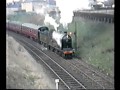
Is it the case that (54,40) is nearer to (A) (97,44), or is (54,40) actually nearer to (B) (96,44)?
(B) (96,44)

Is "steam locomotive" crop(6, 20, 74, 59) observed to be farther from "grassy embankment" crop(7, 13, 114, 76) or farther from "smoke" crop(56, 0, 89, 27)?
"smoke" crop(56, 0, 89, 27)

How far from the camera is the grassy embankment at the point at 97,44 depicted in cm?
2786

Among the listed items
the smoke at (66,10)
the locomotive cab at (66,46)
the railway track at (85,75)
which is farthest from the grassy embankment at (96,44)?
the smoke at (66,10)

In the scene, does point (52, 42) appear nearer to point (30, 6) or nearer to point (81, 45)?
point (81, 45)

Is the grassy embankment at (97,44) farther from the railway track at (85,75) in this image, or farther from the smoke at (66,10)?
the smoke at (66,10)

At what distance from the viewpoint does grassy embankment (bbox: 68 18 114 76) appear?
27.9 m

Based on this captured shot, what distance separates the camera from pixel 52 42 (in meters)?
35.8

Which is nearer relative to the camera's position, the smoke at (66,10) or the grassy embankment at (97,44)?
the grassy embankment at (97,44)

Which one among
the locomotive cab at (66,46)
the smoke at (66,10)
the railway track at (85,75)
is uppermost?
the smoke at (66,10)

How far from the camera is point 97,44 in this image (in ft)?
105

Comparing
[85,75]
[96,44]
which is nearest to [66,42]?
[96,44]
